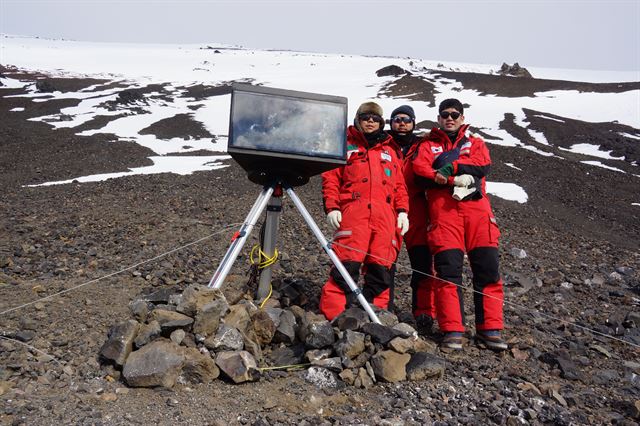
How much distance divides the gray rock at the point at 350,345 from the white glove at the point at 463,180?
154 centimetres

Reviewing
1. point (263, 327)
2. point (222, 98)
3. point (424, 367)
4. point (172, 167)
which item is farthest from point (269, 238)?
point (222, 98)

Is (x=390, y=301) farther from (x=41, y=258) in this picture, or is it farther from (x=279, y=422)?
(x=41, y=258)

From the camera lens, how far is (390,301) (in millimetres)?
4582

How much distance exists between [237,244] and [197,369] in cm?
95

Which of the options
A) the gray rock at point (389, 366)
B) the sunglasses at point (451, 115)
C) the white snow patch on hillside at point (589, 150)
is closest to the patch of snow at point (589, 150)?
the white snow patch on hillside at point (589, 150)

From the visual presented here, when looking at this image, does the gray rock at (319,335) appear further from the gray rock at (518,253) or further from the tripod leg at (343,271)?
the gray rock at (518,253)

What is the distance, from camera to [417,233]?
4.89m

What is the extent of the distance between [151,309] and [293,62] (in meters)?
65.1

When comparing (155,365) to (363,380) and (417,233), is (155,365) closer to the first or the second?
(363,380)

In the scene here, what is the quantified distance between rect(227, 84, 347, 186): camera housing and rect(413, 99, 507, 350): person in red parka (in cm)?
103

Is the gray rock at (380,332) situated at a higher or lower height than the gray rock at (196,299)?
lower

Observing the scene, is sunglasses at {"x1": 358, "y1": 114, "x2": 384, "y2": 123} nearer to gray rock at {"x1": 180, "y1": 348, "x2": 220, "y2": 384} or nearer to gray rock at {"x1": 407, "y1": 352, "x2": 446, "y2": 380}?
gray rock at {"x1": 407, "y1": 352, "x2": 446, "y2": 380}

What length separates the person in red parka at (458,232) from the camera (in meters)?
4.25

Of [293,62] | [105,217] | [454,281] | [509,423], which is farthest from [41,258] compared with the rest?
[293,62]
